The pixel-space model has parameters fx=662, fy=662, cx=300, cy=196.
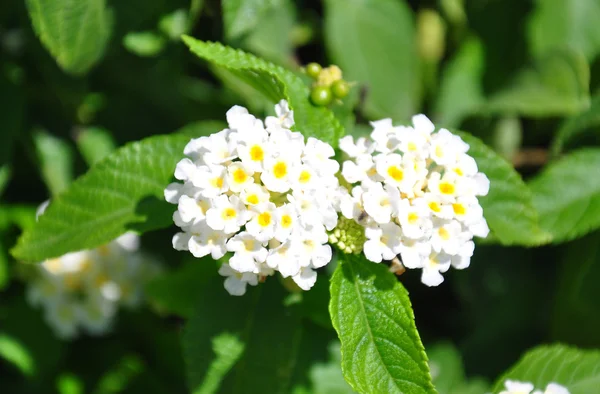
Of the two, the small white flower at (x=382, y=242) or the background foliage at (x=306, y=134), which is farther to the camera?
the background foliage at (x=306, y=134)

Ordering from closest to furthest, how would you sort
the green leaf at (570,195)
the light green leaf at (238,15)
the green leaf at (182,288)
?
the light green leaf at (238,15)
the green leaf at (570,195)
the green leaf at (182,288)

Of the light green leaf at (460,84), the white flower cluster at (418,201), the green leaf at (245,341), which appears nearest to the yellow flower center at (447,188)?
the white flower cluster at (418,201)

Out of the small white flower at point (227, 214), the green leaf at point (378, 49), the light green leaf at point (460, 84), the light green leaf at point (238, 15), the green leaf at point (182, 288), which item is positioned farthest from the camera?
the light green leaf at point (460, 84)

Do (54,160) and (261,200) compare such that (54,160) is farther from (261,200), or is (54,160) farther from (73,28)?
(261,200)

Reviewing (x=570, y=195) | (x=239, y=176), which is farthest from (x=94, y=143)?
(x=570, y=195)

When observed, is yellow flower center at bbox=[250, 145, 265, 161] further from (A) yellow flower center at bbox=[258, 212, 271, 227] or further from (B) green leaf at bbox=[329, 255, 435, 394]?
(B) green leaf at bbox=[329, 255, 435, 394]

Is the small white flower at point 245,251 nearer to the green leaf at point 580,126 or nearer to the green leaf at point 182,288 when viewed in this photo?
the green leaf at point 182,288
